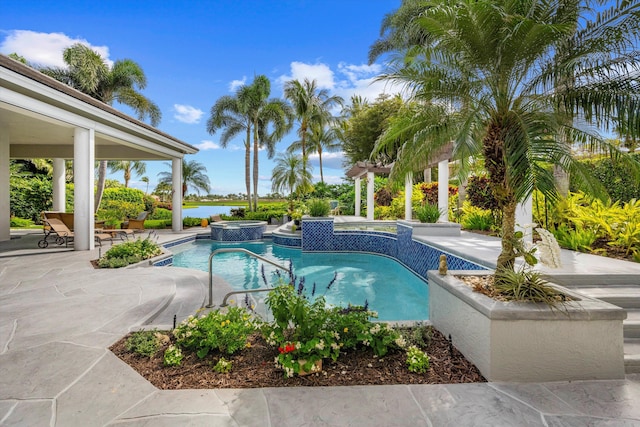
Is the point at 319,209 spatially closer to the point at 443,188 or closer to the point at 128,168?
the point at 443,188

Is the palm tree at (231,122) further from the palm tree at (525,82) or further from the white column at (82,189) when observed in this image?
the palm tree at (525,82)

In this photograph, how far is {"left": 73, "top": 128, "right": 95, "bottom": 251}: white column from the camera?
8703mm

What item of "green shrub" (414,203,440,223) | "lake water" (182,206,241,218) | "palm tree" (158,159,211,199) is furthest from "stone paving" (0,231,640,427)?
"palm tree" (158,159,211,199)

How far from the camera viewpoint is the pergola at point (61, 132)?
6844 millimetres

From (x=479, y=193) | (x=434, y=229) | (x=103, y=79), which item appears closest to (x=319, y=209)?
(x=434, y=229)

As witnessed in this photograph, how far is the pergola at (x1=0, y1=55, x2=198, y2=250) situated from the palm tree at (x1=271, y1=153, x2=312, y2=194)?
6.69 meters

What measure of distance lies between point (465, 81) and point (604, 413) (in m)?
3.33

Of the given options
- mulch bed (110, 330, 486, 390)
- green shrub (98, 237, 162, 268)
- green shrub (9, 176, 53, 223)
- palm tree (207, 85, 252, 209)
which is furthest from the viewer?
palm tree (207, 85, 252, 209)

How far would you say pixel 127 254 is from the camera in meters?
7.40

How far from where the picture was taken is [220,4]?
12.7 meters

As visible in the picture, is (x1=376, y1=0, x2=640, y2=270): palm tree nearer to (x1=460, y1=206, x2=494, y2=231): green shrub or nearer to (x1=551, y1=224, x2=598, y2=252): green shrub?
(x1=551, y1=224, x2=598, y2=252): green shrub

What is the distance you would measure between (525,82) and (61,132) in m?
12.6

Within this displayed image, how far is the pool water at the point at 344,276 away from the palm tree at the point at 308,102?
13524 mm

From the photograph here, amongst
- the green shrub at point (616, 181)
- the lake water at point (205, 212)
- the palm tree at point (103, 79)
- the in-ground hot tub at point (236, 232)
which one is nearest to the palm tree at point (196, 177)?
the lake water at point (205, 212)
